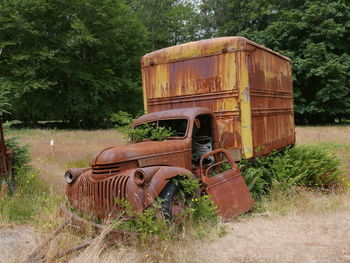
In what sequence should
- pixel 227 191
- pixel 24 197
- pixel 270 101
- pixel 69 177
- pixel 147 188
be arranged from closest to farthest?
pixel 147 188 < pixel 69 177 < pixel 227 191 < pixel 24 197 < pixel 270 101

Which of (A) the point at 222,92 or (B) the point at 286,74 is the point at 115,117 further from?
(B) the point at 286,74

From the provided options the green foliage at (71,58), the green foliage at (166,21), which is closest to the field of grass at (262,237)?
the green foliage at (71,58)

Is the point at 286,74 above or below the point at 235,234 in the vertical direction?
above

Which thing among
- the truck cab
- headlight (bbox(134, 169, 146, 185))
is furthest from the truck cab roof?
headlight (bbox(134, 169, 146, 185))

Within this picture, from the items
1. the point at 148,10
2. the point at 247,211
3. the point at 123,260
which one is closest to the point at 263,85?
the point at 247,211

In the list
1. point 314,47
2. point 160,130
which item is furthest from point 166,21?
point 160,130

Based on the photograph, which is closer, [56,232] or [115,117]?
[56,232]

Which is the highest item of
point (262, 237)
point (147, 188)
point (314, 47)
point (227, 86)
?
point (314, 47)

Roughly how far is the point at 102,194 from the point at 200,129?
277 cm

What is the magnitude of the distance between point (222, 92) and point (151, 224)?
3658 millimetres

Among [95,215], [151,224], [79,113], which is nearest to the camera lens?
[151,224]

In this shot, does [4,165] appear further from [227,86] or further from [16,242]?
[227,86]

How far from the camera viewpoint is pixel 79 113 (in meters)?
28.2

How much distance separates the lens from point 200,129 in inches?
273
